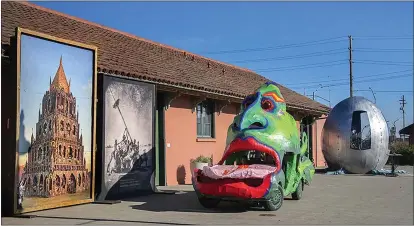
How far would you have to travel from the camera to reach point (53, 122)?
32.3ft

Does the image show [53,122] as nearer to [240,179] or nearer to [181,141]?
[240,179]

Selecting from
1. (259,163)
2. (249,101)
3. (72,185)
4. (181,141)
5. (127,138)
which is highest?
(249,101)

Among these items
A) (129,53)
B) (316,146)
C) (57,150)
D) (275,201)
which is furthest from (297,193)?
(316,146)

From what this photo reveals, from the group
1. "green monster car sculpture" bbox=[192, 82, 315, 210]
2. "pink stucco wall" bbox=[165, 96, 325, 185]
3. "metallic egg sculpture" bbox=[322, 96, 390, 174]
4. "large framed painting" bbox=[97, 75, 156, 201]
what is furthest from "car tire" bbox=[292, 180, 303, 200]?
"metallic egg sculpture" bbox=[322, 96, 390, 174]

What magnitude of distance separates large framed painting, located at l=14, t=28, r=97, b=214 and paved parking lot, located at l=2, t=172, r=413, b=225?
0.46 m

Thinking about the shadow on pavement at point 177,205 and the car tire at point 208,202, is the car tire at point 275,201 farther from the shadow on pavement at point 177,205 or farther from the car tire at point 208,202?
the car tire at point 208,202

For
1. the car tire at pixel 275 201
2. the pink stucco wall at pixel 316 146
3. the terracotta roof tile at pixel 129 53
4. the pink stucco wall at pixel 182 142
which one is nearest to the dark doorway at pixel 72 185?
the terracotta roof tile at pixel 129 53

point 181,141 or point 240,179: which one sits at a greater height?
point 181,141

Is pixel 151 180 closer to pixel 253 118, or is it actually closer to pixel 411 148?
pixel 253 118

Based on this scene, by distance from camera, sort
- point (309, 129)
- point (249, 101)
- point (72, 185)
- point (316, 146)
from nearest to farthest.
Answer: point (72, 185) < point (249, 101) < point (309, 129) < point (316, 146)

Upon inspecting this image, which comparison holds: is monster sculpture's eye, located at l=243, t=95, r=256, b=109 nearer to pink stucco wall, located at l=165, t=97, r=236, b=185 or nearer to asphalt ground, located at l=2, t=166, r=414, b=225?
asphalt ground, located at l=2, t=166, r=414, b=225

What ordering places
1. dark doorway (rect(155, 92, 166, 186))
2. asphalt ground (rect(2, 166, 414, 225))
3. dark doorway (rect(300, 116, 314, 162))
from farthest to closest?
1. dark doorway (rect(300, 116, 314, 162))
2. dark doorway (rect(155, 92, 166, 186))
3. asphalt ground (rect(2, 166, 414, 225))

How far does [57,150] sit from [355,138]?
14.3 m

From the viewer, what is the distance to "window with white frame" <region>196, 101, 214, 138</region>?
1705 cm
